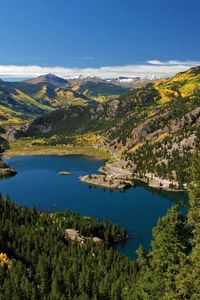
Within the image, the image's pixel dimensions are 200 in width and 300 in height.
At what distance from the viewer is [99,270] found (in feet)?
464

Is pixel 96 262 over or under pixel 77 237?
over

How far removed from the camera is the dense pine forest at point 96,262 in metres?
53.9

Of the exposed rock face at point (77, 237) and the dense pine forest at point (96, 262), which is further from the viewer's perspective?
the exposed rock face at point (77, 237)

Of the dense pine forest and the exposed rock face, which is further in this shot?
the exposed rock face

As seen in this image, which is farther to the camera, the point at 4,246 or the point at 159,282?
the point at 4,246

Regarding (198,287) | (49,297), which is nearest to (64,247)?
(49,297)

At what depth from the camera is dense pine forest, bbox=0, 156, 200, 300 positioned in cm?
5388

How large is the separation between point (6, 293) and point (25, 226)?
70.3 m

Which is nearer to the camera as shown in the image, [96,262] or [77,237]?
[96,262]

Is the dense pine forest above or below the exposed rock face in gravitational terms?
above

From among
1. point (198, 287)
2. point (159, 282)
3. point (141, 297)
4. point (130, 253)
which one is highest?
point (198, 287)

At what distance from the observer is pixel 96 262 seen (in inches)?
6014

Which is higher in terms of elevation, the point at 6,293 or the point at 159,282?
the point at 159,282

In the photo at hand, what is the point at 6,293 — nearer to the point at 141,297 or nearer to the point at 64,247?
the point at 64,247
